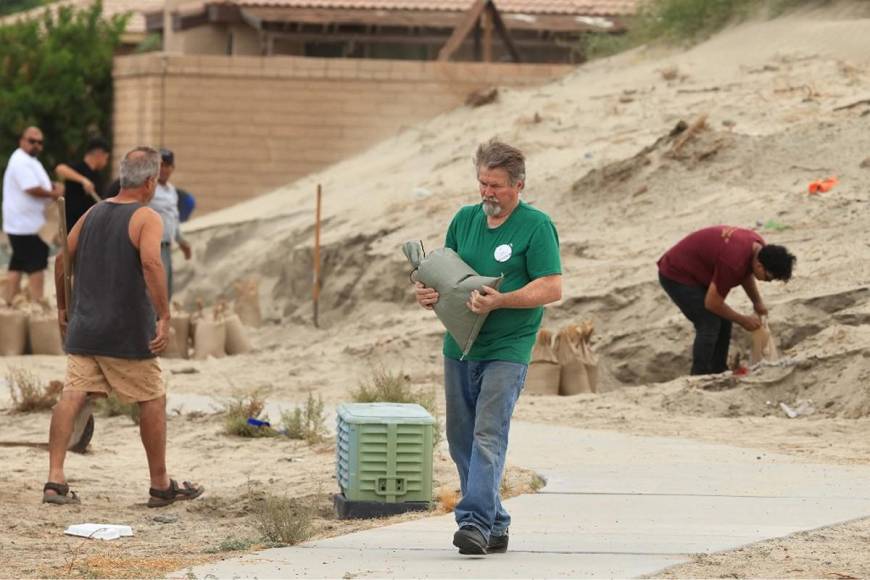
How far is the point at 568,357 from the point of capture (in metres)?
14.1

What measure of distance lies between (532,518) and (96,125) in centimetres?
2378

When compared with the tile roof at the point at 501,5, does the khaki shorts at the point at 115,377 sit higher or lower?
lower

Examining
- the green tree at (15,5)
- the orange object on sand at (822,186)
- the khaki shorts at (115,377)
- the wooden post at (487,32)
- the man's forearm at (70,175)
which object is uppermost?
the green tree at (15,5)

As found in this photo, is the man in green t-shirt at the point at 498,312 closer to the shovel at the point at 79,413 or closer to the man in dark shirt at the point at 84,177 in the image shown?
the shovel at the point at 79,413

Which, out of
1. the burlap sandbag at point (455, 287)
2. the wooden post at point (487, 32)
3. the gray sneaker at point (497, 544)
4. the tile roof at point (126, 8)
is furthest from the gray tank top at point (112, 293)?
the tile roof at point (126, 8)

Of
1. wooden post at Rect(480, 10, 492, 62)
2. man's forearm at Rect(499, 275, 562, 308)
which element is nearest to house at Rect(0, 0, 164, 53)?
wooden post at Rect(480, 10, 492, 62)

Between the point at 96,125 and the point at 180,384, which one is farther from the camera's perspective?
the point at 96,125

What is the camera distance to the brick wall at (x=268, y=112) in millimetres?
26797

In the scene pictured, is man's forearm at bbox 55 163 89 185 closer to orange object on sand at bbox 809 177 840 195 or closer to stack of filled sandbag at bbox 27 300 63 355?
stack of filled sandbag at bbox 27 300 63 355

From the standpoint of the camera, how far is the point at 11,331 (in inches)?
650

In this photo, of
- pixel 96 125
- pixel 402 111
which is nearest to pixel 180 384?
pixel 402 111

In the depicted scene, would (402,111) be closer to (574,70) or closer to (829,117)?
(574,70)

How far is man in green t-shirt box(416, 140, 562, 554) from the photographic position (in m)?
7.34

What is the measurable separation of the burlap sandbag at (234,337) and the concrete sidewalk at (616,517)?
650 centimetres
